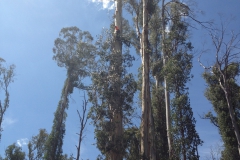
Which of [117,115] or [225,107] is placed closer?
[117,115]

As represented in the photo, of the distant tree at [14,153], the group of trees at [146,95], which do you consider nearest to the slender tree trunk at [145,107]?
the group of trees at [146,95]

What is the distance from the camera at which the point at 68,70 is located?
2442 cm

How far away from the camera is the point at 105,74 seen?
12.0 metres

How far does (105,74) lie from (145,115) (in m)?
2.40

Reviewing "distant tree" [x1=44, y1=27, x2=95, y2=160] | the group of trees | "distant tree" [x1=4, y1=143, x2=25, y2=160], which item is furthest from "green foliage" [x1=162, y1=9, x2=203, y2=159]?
"distant tree" [x1=4, y1=143, x2=25, y2=160]

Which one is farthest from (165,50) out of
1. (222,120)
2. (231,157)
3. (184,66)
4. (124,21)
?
(231,157)

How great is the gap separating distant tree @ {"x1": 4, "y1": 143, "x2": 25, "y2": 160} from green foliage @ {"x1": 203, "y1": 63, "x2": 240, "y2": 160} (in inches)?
589

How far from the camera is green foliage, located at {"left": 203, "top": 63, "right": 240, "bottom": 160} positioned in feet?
55.1

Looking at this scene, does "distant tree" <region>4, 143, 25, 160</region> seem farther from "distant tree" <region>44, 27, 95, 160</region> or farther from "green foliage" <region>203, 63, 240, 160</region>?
"green foliage" <region>203, 63, 240, 160</region>

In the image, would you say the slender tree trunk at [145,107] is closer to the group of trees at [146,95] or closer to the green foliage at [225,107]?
the group of trees at [146,95]

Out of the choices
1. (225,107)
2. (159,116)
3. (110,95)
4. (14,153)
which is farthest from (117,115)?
(14,153)

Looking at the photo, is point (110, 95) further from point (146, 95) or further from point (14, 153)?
point (14, 153)

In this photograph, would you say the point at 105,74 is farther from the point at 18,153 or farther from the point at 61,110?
the point at 18,153

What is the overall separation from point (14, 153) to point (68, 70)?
7842mm
